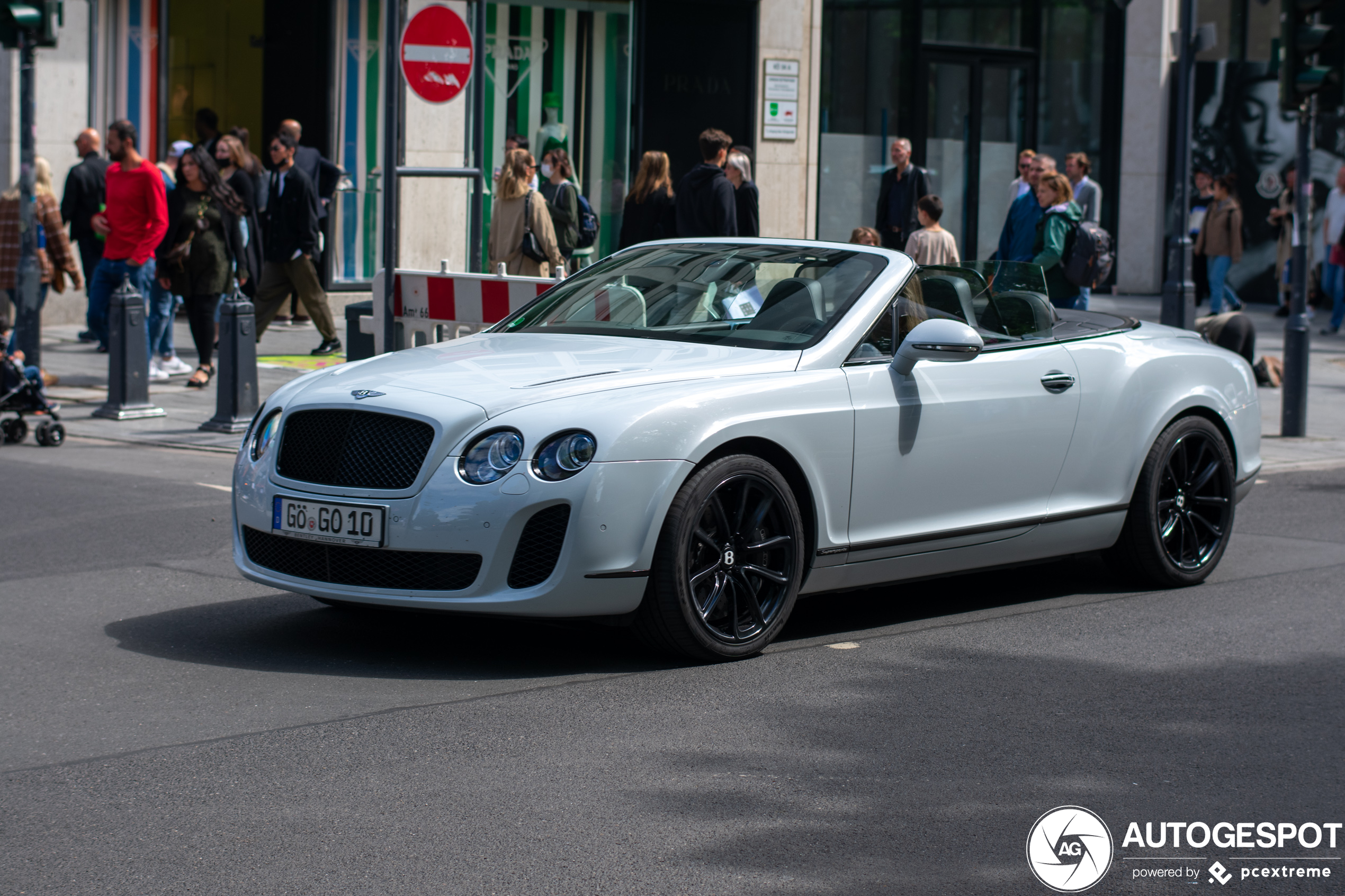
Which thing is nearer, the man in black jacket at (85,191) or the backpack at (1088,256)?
the backpack at (1088,256)

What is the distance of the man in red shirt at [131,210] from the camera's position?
540 inches

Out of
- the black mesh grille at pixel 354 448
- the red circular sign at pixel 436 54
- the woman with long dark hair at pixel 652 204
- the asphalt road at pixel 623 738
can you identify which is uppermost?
the red circular sign at pixel 436 54

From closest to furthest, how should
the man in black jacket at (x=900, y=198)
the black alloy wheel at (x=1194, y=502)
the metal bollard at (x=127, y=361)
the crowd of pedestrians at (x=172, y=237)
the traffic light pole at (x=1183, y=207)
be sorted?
the black alloy wheel at (x=1194, y=502)
the metal bollard at (x=127, y=361)
the traffic light pole at (x=1183, y=207)
the crowd of pedestrians at (x=172, y=237)
the man in black jacket at (x=900, y=198)

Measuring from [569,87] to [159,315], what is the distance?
7.46 m

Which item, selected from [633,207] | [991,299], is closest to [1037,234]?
[633,207]

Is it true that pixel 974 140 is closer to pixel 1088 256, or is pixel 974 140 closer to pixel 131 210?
pixel 1088 256

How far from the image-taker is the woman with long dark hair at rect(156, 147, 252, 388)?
1396 centimetres

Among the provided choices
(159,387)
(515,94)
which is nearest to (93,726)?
(159,387)

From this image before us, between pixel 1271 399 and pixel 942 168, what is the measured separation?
27.1 feet

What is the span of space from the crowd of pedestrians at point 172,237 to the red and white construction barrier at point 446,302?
219 centimetres

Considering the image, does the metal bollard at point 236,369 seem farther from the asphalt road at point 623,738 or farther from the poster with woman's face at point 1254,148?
the poster with woman's face at point 1254,148

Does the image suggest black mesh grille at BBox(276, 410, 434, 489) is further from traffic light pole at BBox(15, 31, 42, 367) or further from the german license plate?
traffic light pole at BBox(15, 31, 42, 367)

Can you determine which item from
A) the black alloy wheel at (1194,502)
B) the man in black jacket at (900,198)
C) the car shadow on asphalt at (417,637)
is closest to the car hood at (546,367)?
the car shadow on asphalt at (417,637)

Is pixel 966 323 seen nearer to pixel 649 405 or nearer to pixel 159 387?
pixel 649 405
